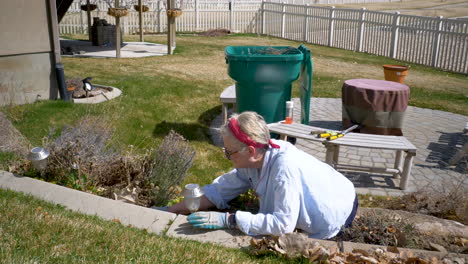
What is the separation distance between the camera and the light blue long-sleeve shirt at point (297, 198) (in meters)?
3.05

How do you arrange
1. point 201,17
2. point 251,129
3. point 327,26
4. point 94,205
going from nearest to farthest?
1. point 251,129
2. point 94,205
3. point 327,26
4. point 201,17

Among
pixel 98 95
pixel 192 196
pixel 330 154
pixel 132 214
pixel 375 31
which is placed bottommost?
pixel 330 154

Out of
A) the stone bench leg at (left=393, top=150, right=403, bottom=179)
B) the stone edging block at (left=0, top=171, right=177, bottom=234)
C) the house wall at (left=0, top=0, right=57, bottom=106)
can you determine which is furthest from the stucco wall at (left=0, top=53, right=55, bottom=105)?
the stone bench leg at (left=393, top=150, right=403, bottom=179)

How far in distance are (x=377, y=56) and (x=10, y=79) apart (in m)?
13.4

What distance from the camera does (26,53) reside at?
786cm

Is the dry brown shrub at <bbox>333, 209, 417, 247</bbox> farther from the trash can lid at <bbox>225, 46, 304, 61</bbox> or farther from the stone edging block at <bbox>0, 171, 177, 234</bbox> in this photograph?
the trash can lid at <bbox>225, 46, 304, 61</bbox>

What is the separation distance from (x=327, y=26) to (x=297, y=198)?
59.5 ft

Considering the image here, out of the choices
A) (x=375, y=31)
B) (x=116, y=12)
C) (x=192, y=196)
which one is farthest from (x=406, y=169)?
(x=375, y=31)

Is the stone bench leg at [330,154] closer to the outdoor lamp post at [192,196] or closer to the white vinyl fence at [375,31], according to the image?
the outdoor lamp post at [192,196]

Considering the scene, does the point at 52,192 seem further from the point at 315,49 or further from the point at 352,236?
the point at 315,49

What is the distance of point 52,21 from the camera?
8008 millimetres

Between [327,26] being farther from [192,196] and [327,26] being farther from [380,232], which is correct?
[192,196]

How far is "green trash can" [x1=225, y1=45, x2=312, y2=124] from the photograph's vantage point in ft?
21.2

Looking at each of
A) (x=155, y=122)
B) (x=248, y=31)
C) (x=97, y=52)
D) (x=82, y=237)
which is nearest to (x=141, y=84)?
(x=155, y=122)
